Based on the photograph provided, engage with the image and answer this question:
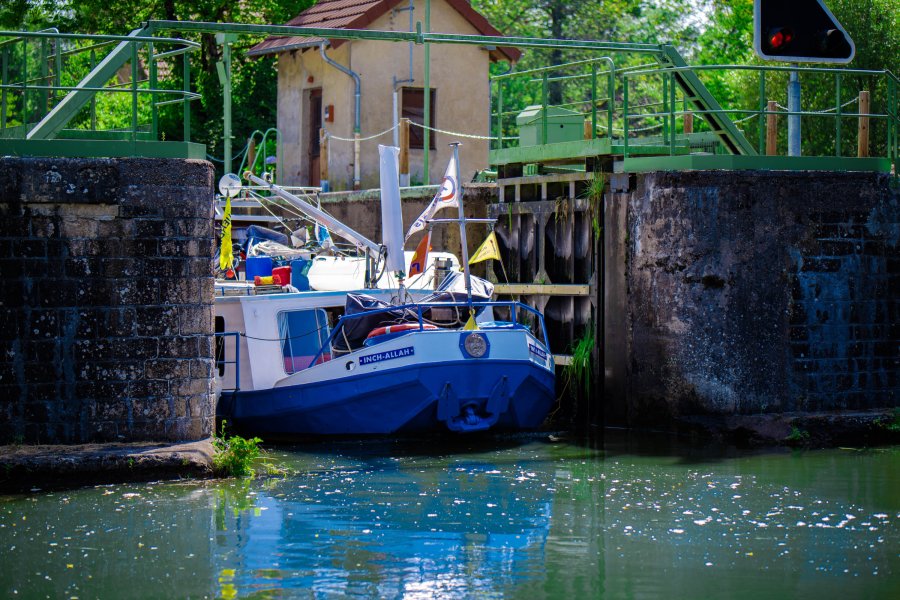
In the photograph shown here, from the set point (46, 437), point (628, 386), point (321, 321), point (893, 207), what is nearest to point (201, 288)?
point (46, 437)

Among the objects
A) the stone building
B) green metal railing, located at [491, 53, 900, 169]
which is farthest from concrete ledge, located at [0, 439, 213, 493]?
the stone building

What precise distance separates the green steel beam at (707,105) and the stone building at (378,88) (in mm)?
9774

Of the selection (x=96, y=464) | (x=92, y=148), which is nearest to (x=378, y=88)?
(x=92, y=148)

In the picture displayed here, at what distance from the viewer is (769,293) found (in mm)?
14695

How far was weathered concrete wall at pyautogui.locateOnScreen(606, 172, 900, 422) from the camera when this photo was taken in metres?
14.6

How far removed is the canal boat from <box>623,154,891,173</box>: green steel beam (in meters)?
2.17

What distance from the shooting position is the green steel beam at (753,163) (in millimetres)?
14797

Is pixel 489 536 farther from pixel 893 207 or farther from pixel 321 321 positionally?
pixel 893 207

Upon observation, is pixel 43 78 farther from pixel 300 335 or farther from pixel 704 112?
pixel 704 112

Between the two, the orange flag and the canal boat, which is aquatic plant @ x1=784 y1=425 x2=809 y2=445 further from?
the orange flag

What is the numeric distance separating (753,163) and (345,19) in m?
12.9

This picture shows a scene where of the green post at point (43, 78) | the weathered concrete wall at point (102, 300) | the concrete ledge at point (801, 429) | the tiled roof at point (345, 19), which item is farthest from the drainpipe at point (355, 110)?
the weathered concrete wall at point (102, 300)

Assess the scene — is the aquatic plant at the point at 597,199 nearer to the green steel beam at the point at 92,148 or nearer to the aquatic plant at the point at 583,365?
the aquatic plant at the point at 583,365

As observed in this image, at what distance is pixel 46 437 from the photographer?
38.4 ft
